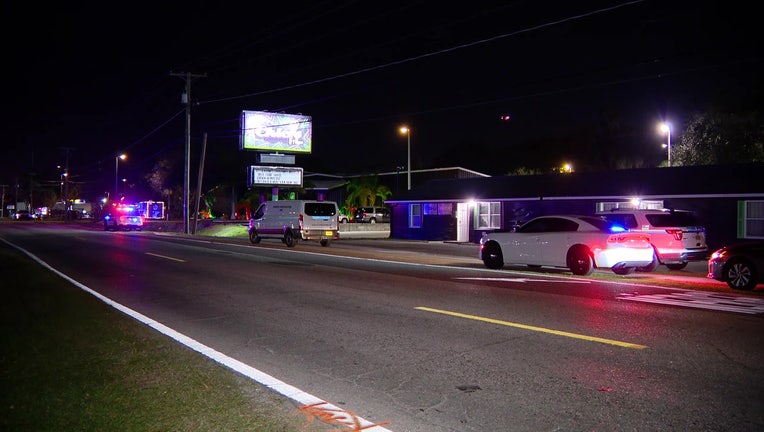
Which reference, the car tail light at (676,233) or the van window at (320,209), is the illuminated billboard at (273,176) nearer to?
the van window at (320,209)

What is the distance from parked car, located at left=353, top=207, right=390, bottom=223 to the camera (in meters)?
55.0

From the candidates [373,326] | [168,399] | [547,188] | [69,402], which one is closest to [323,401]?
[168,399]

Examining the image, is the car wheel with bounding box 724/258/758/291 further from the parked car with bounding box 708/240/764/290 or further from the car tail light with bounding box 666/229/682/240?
the car tail light with bounding box 666/229/682/240

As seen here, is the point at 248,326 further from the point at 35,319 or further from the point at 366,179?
the point at 366,179

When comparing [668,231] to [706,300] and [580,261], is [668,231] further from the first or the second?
[706,300]

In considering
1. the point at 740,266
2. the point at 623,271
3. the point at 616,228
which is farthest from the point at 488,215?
the point at 740,266

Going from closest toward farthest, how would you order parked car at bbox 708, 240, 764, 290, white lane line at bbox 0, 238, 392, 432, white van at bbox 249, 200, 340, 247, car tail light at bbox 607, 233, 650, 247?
white lane line at bbox 0, 238, 392, 432 < parked car at bbox 708, 240, 764, 290 < car tail light at bbox 607, 233, 650, 247 < white van at bbox 249, 200, 340, 247

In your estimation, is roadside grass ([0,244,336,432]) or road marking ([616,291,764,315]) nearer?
→ roadside grass ([0,244,336,432])

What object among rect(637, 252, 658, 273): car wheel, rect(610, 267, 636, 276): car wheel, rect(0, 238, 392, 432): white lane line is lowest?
rect(0, 238, 392, 432): white lane line

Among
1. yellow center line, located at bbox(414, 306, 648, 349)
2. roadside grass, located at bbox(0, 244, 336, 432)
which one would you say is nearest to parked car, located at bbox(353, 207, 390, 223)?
yellow center line, located at bbox(414, 306, 648, 349)

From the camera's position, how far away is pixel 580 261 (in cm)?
1441

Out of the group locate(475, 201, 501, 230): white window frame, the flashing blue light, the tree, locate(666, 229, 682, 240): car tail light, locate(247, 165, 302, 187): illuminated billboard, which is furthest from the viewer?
locate(247, 165, 302, 187): illuminated billboard

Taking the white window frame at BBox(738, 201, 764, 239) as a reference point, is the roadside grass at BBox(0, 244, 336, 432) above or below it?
below

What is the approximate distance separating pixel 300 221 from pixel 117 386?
21519mm
